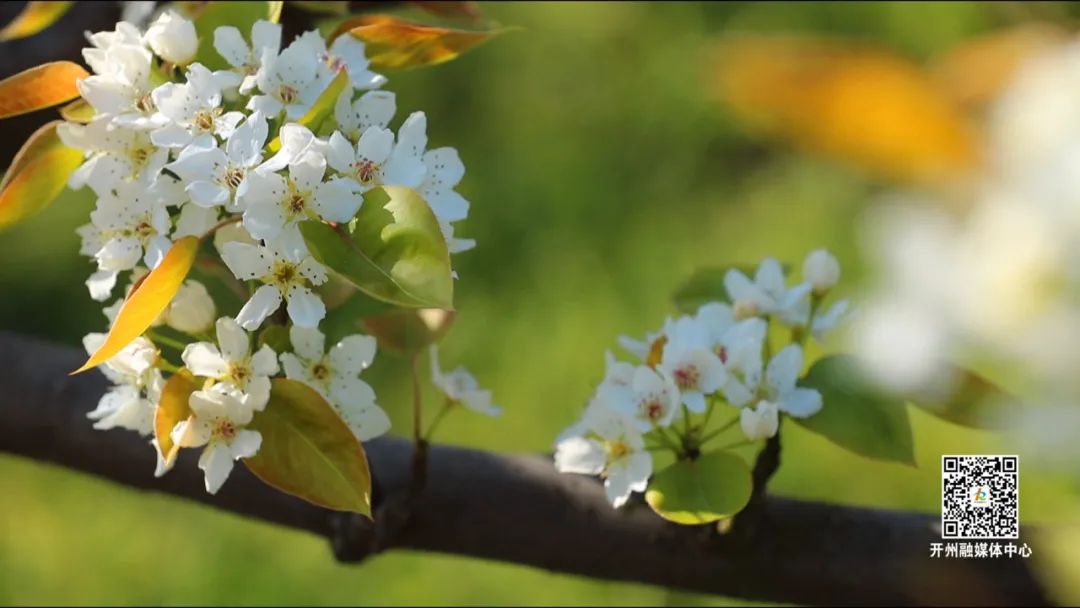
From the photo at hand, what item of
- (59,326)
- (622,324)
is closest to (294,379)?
(622,324)

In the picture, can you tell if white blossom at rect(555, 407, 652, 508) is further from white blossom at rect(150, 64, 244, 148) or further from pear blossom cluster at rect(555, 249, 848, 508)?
white blossom at rect(150, 64, 244, 148)

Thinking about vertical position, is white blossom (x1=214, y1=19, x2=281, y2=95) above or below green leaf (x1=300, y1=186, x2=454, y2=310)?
above

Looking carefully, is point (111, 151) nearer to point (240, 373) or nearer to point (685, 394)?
point (240, 373)

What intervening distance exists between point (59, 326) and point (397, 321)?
39.3 inches

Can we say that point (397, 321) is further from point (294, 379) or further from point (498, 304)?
point (498, 304)

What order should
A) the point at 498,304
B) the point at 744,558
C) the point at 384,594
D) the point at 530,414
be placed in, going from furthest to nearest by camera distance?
1. the point at 498,304
2. the point at 530,414
3. the point at 384,594
4. the point at 744,558

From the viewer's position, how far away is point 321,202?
383 millimetres

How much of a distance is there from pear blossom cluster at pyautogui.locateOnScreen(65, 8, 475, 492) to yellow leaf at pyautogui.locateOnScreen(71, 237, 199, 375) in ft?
0.06

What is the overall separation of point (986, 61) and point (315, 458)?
3.62 ft

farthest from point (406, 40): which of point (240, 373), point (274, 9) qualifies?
point (240, 373)

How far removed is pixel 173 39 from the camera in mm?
443

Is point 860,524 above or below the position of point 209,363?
below

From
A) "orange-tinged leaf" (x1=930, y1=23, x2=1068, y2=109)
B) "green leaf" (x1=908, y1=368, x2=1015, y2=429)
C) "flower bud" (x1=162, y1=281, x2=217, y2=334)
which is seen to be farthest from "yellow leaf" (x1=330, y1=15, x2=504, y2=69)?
"orange-tinged leaf" (x1=930, y1=23, x2=1068, y2=109)

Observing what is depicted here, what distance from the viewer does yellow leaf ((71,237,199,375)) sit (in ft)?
1.25
